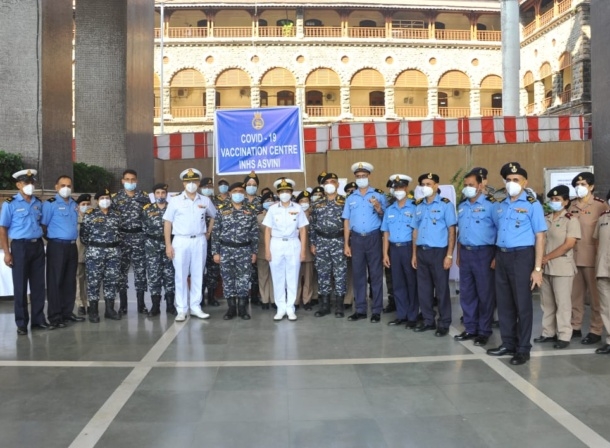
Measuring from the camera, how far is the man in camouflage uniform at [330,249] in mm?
7305

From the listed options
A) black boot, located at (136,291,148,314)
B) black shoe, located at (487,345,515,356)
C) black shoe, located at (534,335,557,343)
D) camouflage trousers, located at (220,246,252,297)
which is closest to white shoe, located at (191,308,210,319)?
camouflage trousers, located at (220,246,252,297)

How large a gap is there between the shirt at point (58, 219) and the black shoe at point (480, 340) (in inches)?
187

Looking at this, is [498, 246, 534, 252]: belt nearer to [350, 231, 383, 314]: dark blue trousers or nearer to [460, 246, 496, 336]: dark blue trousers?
[460, 246, 496, 336]: dark blue trousers

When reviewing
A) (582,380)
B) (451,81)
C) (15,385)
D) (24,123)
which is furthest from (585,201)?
(451,81)

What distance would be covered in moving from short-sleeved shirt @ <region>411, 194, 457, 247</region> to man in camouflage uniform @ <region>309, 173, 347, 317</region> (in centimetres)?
130

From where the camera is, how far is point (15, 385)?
14.8 ft

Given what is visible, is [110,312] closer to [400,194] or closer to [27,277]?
[27,277]

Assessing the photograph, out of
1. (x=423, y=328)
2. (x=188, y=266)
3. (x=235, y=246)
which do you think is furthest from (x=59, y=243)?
(x=423, y=328)

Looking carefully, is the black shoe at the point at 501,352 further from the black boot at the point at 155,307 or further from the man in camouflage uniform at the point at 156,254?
the black boot at the point at 155,307

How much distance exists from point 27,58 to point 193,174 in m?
3.42

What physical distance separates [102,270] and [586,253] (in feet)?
18.3

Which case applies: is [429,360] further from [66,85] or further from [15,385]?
[66,85]

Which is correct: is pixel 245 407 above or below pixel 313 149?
below

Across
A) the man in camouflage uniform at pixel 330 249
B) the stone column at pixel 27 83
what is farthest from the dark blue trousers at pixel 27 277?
the man in camouflage uniform at pixel 330 249
